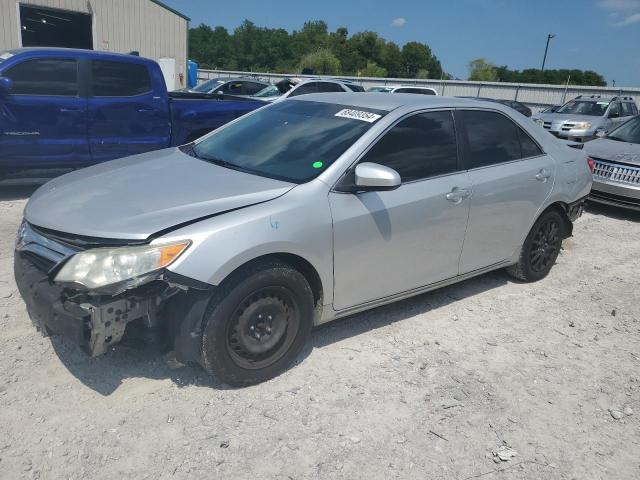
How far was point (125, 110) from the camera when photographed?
24.6ft

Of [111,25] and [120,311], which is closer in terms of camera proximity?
[120,311]

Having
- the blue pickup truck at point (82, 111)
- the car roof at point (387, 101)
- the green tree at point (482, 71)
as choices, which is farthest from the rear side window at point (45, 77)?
the green tree at point (482, 71)

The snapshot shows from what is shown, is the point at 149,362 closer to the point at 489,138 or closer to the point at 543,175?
the point at 489,138

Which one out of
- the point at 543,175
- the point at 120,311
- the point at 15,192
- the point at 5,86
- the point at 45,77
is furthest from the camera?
the point at 15,192

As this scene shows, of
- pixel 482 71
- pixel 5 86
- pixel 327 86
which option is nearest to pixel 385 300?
pixel 5 86

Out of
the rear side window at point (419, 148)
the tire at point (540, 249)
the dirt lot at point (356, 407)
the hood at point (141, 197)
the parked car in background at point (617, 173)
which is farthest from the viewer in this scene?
the parked car in background at point (617, 173)

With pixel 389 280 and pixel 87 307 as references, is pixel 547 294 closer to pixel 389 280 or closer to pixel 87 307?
pixel 389 280

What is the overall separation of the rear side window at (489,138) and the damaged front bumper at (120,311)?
247 cm

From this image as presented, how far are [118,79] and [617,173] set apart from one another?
7.60 m

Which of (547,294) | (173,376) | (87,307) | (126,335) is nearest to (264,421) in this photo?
(173,376)

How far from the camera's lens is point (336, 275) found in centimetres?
331

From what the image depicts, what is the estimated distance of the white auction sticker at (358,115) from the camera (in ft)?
11.9

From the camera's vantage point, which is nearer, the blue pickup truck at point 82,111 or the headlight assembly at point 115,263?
the headlight assembly at point 115,263

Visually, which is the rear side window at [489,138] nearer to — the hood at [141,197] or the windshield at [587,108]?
the hood at [141,197]
